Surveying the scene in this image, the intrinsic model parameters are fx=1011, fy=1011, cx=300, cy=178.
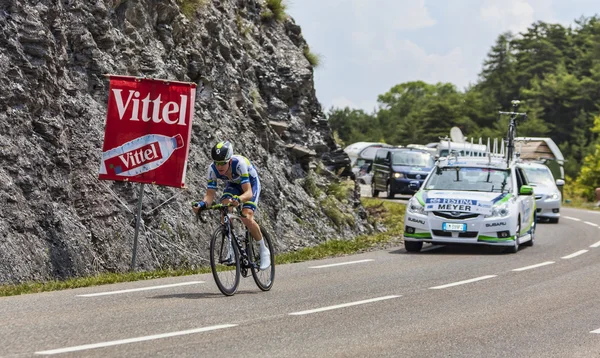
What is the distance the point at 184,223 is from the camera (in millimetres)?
16234

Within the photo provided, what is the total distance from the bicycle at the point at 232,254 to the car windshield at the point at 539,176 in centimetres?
1995

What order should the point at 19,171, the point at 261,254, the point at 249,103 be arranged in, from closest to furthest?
the point at 261,254 < the point at 19,171 < the point at 249,103

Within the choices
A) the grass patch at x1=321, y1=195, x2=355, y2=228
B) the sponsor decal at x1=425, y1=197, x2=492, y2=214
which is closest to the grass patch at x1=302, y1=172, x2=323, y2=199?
the grass patch at x1=321, y1=195, x2=355, y2=228

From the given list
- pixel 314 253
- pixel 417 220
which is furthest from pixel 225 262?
pixel 417 220

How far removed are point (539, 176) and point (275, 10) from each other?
10.5 meters

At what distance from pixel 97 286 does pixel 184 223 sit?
13.4 feet

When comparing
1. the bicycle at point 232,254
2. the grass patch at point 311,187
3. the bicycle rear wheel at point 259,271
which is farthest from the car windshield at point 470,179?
the bicycle at point 232,254

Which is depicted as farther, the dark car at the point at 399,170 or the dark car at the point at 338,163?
the dark car at the point at 399,170

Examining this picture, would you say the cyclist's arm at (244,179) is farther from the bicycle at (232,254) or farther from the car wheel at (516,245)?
the car wheel at (516,245)

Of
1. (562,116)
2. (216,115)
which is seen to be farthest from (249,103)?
(562,116)

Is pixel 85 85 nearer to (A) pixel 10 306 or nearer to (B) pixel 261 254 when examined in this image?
(B) pixel 261 254

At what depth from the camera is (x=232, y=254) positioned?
1158 centimetres

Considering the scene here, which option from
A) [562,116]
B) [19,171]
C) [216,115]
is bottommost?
[19,171]

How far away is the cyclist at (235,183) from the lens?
11188 millimetres
